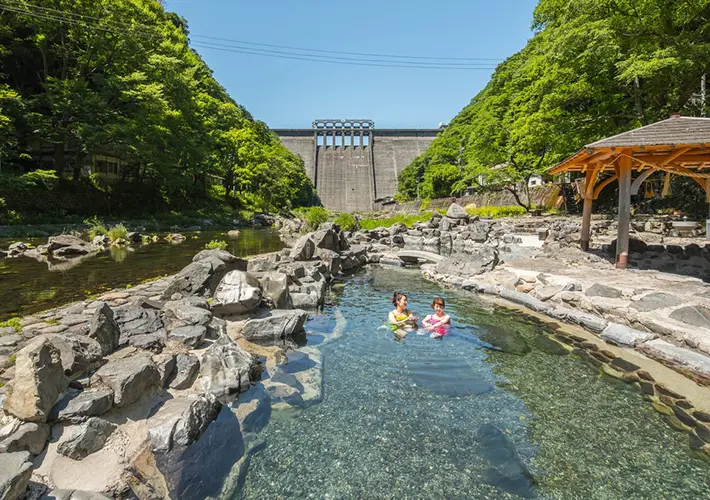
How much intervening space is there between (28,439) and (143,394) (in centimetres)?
95

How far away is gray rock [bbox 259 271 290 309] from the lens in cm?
690

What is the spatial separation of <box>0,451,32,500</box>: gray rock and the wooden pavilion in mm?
10687

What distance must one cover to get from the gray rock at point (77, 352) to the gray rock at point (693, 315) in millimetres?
7949

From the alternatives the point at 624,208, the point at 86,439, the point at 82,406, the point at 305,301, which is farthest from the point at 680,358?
the point at 82,406

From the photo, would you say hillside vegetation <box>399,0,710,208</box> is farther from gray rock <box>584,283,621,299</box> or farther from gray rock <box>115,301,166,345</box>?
gray rock <box>115,301,166,345</box>

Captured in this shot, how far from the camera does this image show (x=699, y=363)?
4703mm

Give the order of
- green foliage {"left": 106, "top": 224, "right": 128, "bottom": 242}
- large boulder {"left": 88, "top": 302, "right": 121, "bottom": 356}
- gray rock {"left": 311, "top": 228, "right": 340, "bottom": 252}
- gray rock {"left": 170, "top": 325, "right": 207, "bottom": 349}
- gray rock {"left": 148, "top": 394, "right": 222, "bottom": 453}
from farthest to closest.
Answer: green foliage {"left": 106, "top": 224, "right": 128, "bottom": 242} → gray rock {"left": 311, "top": 228, "right": 340, "bottom": 252} → gray rock {"left": 170, "top": 325, "right": 207, "bottom": 349} → large boulder {"left": 88, "top": 302, "right": 121, "bottom": 356} → gray rock {"left": 148, "top": 394, "right": 222, "bottom": 453}

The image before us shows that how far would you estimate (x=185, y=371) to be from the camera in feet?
13.1

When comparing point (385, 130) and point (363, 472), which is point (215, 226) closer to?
point (363, 472)

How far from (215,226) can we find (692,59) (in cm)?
2748

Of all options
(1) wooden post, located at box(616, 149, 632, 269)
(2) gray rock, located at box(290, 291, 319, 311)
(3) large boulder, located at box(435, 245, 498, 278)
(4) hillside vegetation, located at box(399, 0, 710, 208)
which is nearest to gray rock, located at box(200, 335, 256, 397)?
(2) gray rock, located at box(290, 291, 319, 311)

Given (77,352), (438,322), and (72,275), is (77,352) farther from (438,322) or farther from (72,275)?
(72,275)

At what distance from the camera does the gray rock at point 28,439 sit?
2.49 meters

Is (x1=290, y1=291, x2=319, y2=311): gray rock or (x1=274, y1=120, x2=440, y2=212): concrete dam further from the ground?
(x1=274, y1=120, x2=440, y2=212): concrete dam
